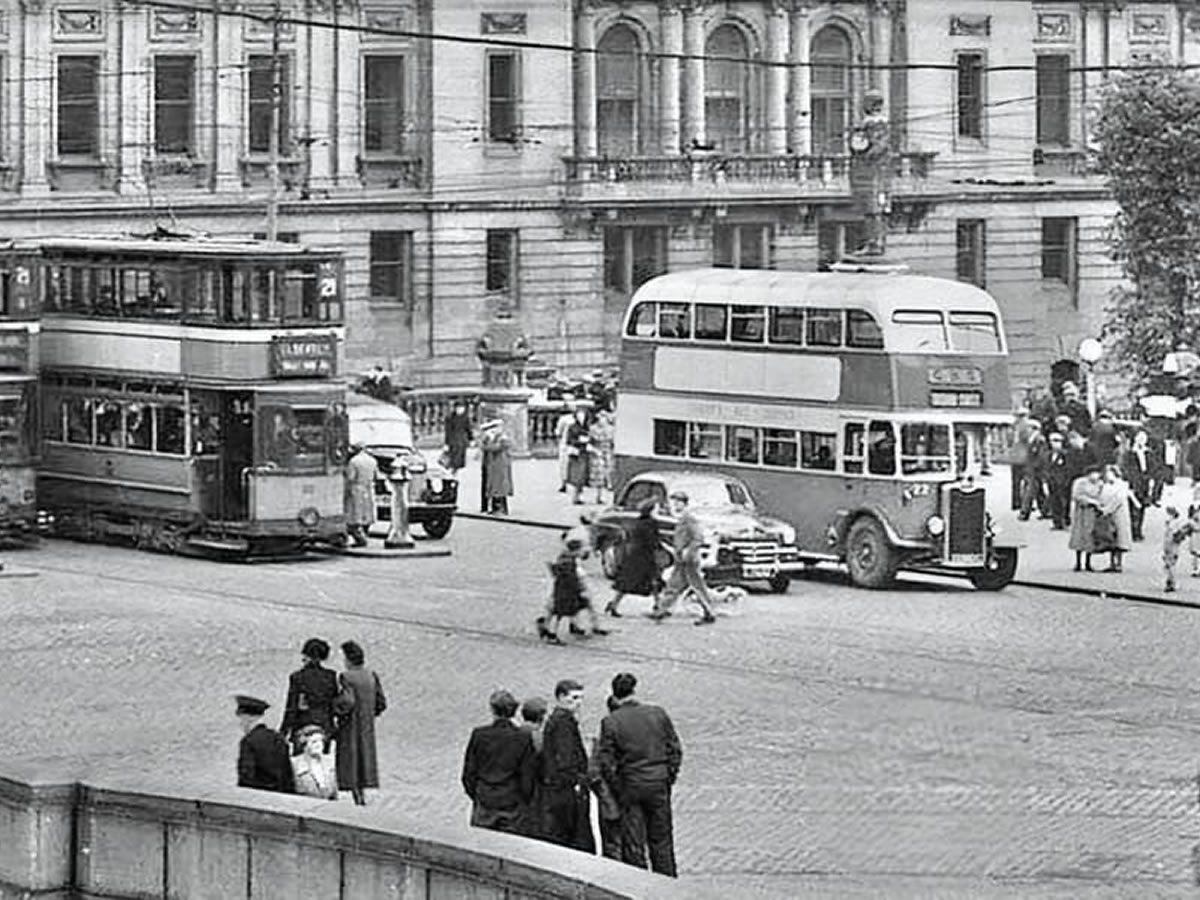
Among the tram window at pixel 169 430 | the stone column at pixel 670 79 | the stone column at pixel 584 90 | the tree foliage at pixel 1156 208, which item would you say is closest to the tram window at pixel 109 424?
the tram window at pixel 169 430

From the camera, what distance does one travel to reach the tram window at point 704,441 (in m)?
42.2

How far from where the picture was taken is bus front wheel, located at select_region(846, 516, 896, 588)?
39750 mm

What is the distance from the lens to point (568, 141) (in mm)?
73688

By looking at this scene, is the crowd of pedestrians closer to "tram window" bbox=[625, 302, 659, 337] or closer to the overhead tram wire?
"tram window" bbox=[625, 302, 659, 337]

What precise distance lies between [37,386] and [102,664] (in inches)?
399

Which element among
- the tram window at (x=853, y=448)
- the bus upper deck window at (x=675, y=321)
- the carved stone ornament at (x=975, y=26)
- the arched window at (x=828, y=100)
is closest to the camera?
the tram window at (x=853, y=448)

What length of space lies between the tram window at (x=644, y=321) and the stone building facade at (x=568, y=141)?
70.9ft

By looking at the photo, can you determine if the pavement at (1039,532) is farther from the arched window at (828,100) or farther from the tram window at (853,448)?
→ the arched window at (828,100)

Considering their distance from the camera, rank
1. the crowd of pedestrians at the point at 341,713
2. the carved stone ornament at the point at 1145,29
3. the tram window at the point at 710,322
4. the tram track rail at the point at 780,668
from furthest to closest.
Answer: the carved stone ornament at the point at 1145,29 < the tram window at the point at 710,322 < the tram track rail at the point at 780,668 < the crowd of pedestrians at the point at 341,713

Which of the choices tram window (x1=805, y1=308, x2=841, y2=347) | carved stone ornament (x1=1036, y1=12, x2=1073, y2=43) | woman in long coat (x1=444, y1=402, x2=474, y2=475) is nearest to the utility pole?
woman in long coat (x1=444, y1=402, x2=474, y2=475)

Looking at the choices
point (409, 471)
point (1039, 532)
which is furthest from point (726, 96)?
point (409, 471)

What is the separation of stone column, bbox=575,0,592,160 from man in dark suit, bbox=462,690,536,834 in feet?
172

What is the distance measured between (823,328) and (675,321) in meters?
2.69

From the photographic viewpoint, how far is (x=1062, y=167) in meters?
78.9
